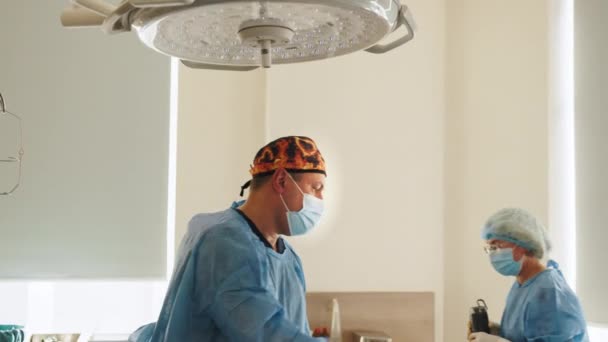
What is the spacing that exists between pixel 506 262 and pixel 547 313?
276 millimetres

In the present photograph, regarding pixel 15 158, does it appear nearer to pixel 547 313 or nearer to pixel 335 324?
pixel 335 324

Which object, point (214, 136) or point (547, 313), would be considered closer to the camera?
point (547, 313)

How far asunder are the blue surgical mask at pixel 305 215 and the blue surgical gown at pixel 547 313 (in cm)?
88

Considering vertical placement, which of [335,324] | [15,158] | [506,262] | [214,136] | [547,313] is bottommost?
[335,324]

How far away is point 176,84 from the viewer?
2.98 metres

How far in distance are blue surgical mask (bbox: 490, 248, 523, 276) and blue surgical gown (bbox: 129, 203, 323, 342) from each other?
1.06 m

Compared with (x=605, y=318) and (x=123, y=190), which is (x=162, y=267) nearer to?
(x=123, y=190)

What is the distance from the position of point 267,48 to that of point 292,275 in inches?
40.7

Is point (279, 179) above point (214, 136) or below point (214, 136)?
below

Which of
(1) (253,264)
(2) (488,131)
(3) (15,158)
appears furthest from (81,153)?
(2) (488,131)

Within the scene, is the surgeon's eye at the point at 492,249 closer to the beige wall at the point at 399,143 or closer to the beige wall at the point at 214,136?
the beige wall at the point at 399,143

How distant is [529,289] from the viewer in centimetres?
230

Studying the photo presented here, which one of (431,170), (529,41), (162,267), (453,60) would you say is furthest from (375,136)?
(162,267)

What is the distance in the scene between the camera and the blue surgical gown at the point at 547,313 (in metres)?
2.11
